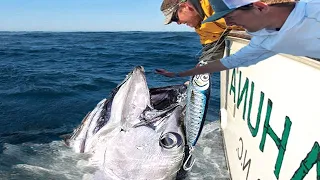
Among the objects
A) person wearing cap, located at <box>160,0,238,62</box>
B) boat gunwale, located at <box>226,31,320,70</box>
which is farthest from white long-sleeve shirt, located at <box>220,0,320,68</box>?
person wearing cap, located at <box>160,0,238,62</box>

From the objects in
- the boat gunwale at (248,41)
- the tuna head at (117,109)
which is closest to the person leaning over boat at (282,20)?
the boat gunwale at (248,41)

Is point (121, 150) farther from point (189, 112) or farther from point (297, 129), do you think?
point (297, 129)

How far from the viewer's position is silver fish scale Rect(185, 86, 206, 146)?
323cm

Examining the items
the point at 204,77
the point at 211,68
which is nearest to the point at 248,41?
the point at 204,77

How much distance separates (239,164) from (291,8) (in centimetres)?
237

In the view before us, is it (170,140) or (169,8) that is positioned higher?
(169,8)

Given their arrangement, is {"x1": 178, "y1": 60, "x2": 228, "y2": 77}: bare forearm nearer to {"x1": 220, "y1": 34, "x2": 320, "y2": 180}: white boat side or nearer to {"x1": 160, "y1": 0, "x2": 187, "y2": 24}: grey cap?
{"x1": 220, "y1": 34, "x2": 320, "y2": 180}: white boat side

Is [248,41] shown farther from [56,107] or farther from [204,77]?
[56,107]

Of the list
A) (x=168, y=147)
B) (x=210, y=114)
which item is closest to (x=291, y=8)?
(x=168, y=147)

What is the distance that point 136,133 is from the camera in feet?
11.0

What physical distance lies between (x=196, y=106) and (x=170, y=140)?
360 mm

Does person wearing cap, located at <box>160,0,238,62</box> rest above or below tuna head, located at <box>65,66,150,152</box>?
above

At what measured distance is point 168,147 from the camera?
3146 mm

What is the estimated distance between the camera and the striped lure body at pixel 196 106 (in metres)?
3.23
